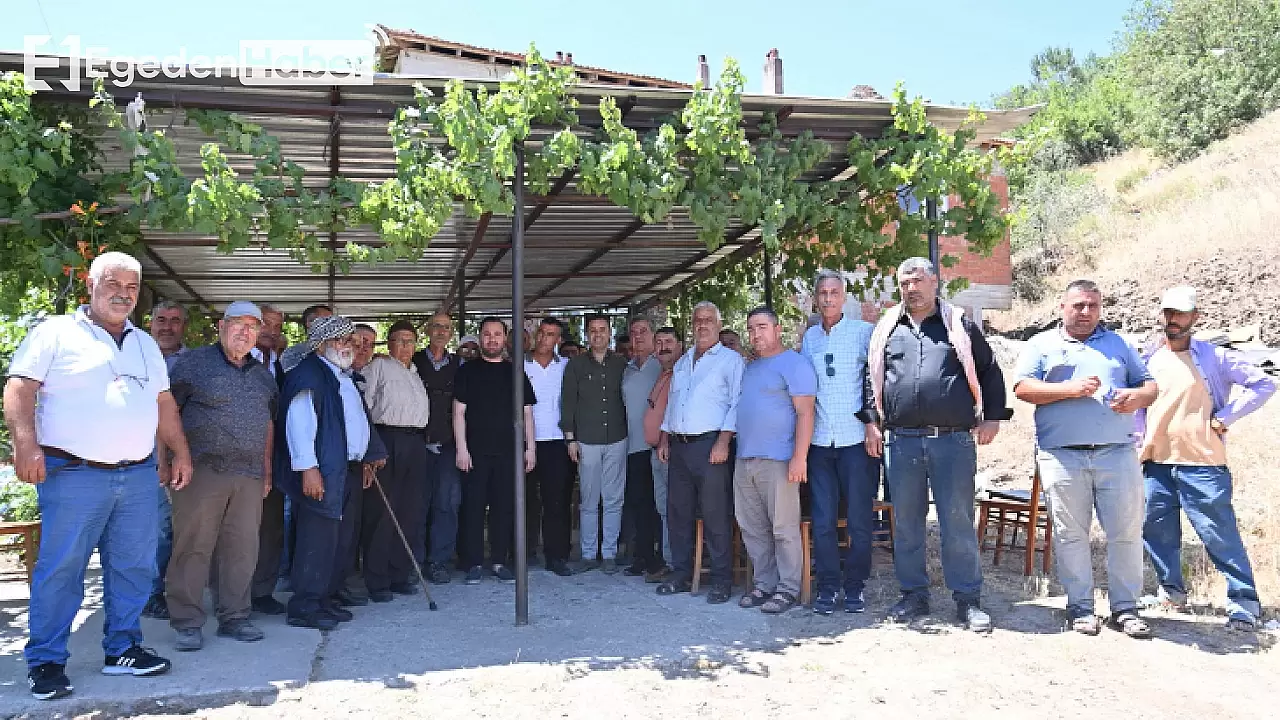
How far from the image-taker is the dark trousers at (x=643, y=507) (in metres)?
6.65

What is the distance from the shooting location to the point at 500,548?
264 inches

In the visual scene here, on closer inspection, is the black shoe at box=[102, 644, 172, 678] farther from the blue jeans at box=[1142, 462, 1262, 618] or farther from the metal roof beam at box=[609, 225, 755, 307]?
the blue jeans at box=[1142, 462, 1262, 618]

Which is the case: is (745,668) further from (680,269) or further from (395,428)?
(680,269)

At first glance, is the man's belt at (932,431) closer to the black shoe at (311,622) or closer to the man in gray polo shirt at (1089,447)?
the man in gray polo shirt at (1089,447)

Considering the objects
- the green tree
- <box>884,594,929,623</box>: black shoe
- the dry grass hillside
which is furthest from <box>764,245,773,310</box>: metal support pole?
the green tree

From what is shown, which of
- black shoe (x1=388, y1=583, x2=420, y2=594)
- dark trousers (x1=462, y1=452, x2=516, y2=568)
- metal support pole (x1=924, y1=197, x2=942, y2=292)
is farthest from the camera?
dark trousers (x1=462, y1=452, x2=516, y2=568)

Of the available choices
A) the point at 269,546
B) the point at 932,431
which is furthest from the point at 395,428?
the point at 932,431

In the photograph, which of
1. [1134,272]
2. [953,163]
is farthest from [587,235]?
[1134,272]

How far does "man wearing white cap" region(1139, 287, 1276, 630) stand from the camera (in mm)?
5188

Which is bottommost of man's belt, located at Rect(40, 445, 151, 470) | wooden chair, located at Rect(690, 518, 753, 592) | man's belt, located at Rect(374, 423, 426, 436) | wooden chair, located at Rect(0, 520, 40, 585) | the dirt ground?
the dirt ground

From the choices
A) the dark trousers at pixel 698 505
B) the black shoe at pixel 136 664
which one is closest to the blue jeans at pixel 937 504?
the dark trousers at pixel 698 505

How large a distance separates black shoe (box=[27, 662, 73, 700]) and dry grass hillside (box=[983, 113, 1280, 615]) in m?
6.13

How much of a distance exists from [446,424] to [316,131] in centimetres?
223

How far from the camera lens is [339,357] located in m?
5.43
